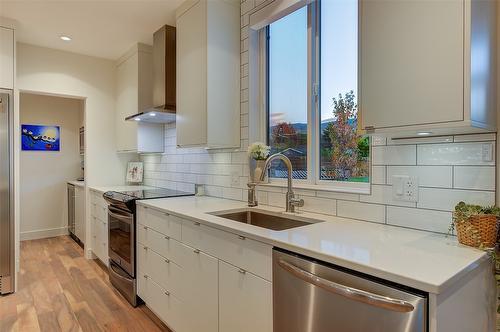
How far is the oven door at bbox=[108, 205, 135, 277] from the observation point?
2703 mm

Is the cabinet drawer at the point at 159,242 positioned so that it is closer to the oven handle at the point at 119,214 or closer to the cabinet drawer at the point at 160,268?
the cabinet drawer at the point at 160,268

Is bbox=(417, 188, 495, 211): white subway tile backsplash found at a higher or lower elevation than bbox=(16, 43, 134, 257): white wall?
lower

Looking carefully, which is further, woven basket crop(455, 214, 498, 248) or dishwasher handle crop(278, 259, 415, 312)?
woven basket crop(455, 214, 498, 248)

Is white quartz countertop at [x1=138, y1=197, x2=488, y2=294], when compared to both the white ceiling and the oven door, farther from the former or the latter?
the white ceiling

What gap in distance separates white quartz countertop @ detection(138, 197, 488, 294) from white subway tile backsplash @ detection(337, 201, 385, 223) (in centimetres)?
5

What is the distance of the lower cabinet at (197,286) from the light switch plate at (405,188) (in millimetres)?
764

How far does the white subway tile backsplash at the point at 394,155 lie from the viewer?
1537mm

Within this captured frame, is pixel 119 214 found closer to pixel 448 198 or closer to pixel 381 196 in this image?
pixel 381 196

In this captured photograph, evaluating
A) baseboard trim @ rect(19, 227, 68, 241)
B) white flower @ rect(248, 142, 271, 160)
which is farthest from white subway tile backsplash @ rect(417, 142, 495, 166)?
baseboard trim @ rect(19, 227, 68, 241)

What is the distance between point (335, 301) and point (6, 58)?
11.7ft

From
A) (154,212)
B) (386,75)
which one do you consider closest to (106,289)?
(154,212)

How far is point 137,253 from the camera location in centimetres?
268

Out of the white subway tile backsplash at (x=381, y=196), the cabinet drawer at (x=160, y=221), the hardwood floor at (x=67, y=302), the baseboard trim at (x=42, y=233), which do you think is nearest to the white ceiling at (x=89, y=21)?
the cabinet drawer at (x=160, y=221)

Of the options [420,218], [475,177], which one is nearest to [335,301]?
[420,218]
